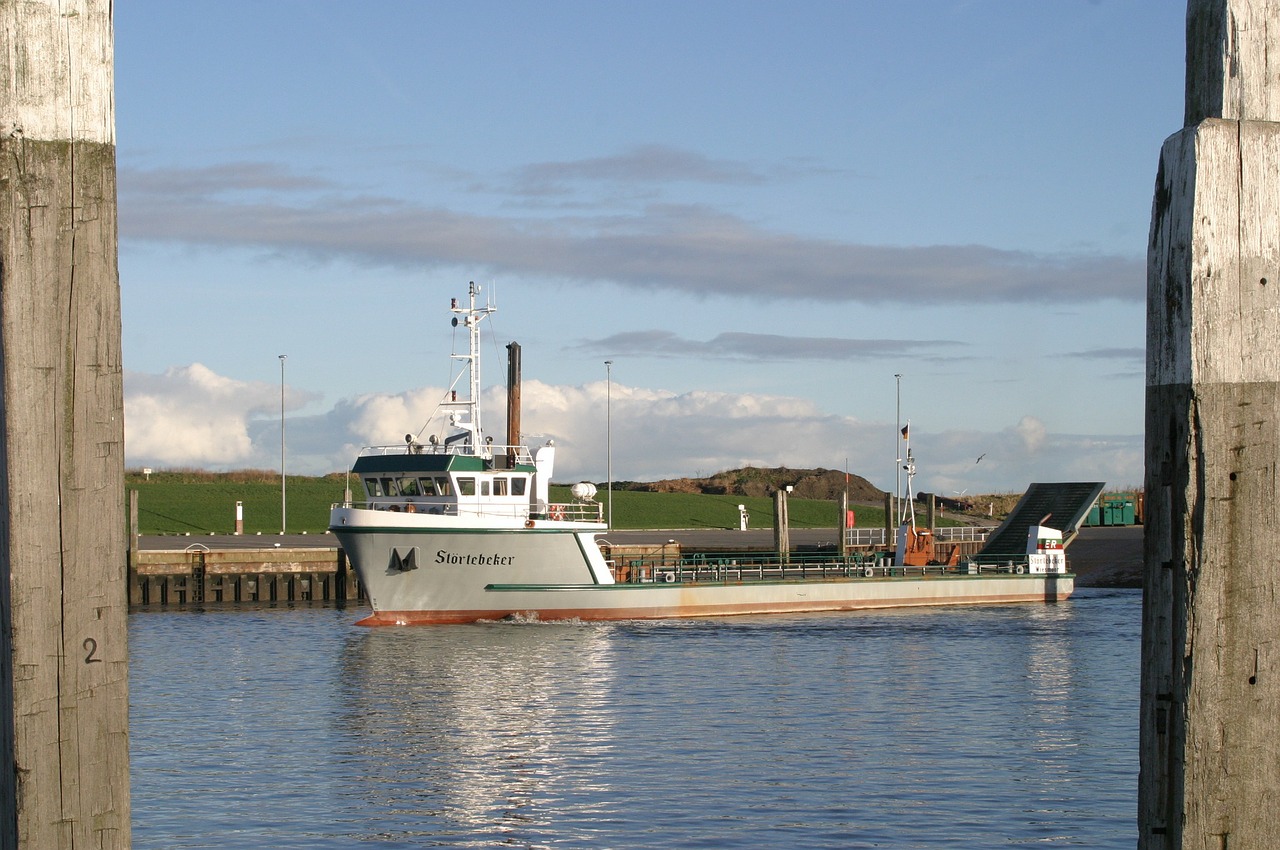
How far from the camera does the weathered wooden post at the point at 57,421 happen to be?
9.64 feet

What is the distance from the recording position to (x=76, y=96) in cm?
297

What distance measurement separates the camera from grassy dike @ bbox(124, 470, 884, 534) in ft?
212

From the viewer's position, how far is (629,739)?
61.6 ft

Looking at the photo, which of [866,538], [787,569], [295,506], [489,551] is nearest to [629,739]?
[489,551]

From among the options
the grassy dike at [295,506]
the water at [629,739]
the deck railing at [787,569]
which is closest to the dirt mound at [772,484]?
the grassy dike at [295,506]

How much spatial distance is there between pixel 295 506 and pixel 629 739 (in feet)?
178

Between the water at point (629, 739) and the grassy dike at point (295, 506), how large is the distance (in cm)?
3259

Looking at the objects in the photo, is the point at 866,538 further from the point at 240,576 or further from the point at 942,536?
the point at 240,576

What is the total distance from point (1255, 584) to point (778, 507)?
4572 centimetres

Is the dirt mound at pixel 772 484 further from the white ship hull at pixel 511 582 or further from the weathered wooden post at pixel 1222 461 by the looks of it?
the weathered wooden post at pixel 1222 461

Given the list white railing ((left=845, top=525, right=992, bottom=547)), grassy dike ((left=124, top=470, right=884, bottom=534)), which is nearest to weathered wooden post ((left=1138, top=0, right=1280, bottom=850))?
white railing ((left=845, top=525, right=992, bottom=547))

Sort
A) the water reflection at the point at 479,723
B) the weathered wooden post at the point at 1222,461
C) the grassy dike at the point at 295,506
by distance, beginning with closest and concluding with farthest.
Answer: the weathered wooden post at the point at 1222,461 → the water reflection at the point at 479,723 → the grassy dike at the point at 295,506

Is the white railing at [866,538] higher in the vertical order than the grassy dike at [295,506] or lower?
lower

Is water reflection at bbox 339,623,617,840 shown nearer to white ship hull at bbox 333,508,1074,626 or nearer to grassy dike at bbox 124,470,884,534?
white ship hull at bbox 333,508,1074,626
